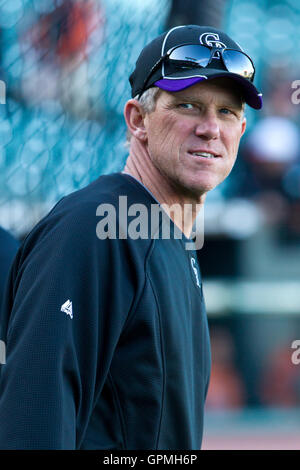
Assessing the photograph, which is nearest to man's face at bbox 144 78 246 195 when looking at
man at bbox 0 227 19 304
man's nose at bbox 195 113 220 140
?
man's nose at bbox 195 113 220 140

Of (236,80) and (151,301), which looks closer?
(151,301)

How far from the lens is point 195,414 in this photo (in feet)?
4.01

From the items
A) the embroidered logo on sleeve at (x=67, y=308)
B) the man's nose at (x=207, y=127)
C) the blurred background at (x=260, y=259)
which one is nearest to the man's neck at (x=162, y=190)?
the man's nose at (x=207, y=127)

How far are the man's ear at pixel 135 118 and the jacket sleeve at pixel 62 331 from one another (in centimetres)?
30

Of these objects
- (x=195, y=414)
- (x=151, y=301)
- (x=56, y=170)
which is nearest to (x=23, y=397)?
(x=151, y=301)

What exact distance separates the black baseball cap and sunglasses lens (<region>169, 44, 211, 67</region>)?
0.01 meters

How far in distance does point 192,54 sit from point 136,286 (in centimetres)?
48

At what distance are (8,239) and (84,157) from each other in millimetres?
369

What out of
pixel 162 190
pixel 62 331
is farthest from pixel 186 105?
pixel 62 331

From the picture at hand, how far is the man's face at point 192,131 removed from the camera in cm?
126

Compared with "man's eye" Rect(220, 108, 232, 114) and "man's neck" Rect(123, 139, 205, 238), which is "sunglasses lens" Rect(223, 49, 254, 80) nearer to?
"man's eye" Rect(220, 108, 232, 114)

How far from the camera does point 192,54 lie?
1.27 metres

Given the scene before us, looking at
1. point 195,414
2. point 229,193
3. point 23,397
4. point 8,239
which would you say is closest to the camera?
point 23,397

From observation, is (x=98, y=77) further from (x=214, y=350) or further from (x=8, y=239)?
(x=214, y=350)
